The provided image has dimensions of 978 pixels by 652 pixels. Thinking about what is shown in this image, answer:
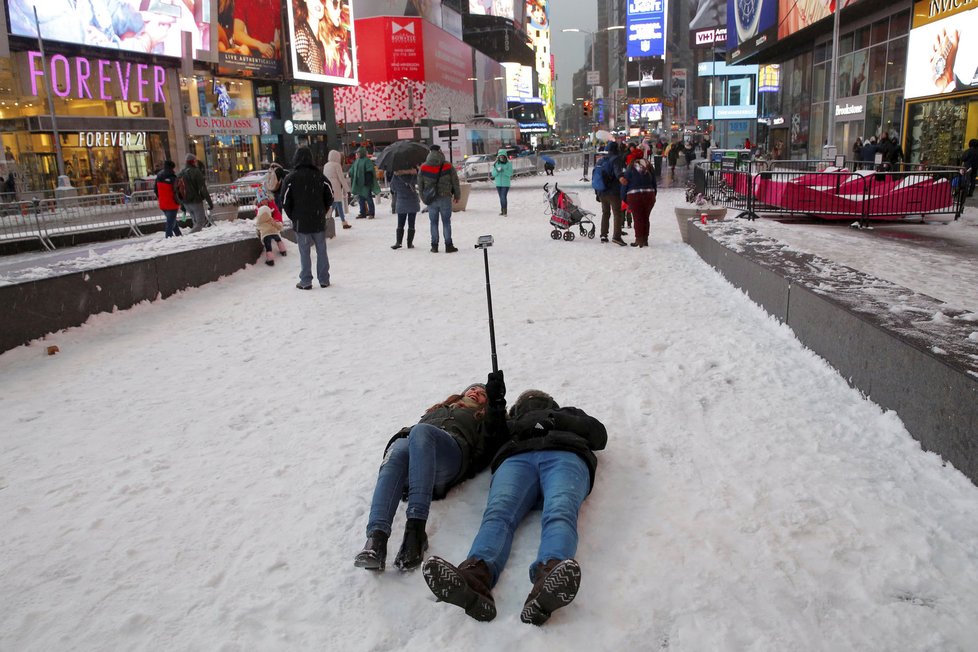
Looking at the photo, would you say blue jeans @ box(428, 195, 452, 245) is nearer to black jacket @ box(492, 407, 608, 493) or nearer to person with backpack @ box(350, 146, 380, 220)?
person with backpack @ box(350, 146, 380, 220)

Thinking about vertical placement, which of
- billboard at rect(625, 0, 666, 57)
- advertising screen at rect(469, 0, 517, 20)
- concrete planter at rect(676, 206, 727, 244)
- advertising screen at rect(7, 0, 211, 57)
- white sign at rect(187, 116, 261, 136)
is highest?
advertising screen at rect(469, 0, 517, 20)

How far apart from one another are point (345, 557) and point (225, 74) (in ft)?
155

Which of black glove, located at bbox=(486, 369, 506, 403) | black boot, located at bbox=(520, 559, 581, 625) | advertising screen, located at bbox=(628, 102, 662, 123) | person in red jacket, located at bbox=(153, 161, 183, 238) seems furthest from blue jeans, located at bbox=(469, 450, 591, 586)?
advertising screen, located at bbox=(628, 102, 662, 123)

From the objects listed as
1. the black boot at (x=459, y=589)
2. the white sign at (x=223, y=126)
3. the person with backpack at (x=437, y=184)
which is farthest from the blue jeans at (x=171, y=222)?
the white sign at (x=223, y=126)

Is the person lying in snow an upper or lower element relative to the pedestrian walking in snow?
lower

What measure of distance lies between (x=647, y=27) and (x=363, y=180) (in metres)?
103

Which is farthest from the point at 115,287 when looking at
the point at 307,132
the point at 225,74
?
the point at 307,132

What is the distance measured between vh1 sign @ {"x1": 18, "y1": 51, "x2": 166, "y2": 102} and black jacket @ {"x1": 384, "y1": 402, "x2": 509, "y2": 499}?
109 feet

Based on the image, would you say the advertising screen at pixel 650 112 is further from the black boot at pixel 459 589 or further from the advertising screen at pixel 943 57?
the black boot at pixel 459 589

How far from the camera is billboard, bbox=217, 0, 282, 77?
4288 centimetres

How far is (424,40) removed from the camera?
226 ft

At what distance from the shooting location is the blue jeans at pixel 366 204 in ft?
68.6

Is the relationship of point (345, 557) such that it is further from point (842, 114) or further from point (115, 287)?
point (842, 114)

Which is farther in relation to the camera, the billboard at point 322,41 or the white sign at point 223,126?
the billboard at point 322,41
